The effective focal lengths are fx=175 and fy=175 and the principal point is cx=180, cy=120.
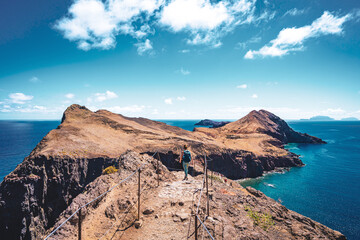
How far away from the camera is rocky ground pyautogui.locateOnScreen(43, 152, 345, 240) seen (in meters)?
8.37

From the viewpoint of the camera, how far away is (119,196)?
10.8 meters

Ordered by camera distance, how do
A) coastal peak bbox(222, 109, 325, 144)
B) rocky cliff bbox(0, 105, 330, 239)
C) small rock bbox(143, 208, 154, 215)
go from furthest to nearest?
coastal peak bbox(222, 109, 325, 144) → rocky cliff bbox(0, 105, 330, 239) → small rock bbox(143, 208, 154, 215)

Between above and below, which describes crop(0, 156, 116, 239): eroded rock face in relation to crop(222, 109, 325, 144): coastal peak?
below

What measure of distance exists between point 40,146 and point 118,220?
102ft

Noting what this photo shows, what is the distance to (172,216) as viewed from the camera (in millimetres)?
9305

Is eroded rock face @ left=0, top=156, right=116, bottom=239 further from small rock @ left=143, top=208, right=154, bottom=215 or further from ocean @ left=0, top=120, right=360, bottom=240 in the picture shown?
ocean @ left=0, top=120, right=360, bottom=240

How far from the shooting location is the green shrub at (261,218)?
32.3 ft

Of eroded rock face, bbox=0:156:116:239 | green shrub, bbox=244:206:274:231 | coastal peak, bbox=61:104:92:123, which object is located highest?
coastal peak, bbox=61:104:92:123

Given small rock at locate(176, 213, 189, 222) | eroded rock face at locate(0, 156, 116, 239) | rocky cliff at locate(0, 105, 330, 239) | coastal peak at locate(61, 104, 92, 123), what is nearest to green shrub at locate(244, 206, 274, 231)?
small rock at locate(176, 213, 189, 222)

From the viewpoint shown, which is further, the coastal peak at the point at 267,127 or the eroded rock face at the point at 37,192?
the coastal peak at the point at 267,127

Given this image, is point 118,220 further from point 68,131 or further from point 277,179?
point 277,179

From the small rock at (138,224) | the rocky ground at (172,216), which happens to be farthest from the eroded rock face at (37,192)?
the small rock at (138,224)

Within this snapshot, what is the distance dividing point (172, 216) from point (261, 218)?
217 inches

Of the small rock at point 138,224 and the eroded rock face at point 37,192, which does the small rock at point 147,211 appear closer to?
the small rock at point 138,224
